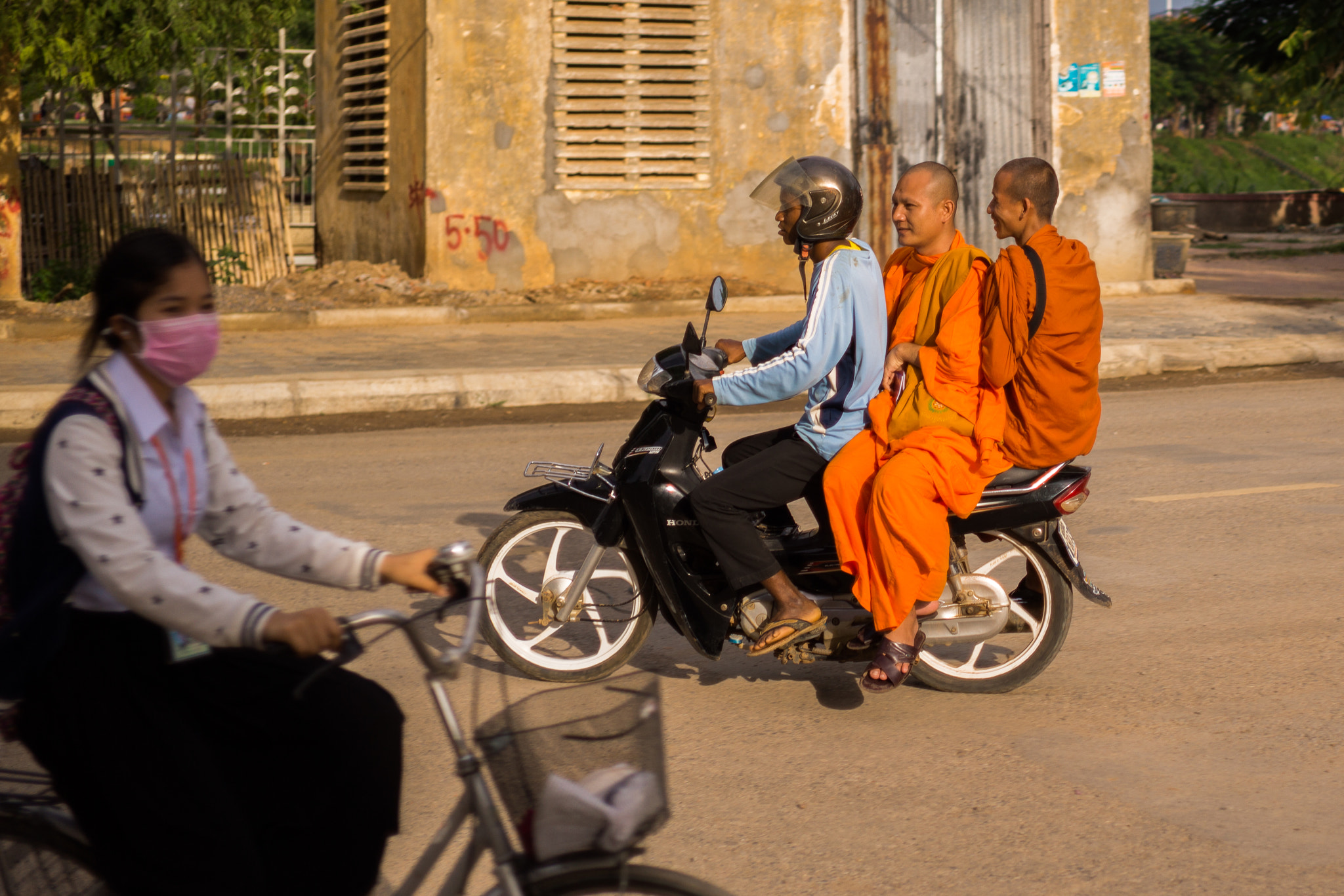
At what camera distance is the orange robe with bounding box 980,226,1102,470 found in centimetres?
449

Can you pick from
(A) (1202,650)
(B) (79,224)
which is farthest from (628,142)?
(A) (1202,650)

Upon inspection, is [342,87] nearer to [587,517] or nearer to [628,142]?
[628,142]

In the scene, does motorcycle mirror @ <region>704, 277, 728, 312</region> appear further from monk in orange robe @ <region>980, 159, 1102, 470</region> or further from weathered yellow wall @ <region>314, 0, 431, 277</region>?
weathered yellow wall @ <region>314, 0, 431, 277</region>

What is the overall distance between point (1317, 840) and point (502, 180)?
13.8m

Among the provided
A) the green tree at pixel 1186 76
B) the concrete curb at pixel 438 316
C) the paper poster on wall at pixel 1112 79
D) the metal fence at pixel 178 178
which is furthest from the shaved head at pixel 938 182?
the green tree at pixel 1186 76

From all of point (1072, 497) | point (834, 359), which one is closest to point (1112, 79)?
point (1072, 497)

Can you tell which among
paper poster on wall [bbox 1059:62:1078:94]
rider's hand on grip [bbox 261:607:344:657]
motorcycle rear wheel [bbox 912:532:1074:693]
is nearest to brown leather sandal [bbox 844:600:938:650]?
motorcycle rear wheel [bbox 912:532:1074:693]

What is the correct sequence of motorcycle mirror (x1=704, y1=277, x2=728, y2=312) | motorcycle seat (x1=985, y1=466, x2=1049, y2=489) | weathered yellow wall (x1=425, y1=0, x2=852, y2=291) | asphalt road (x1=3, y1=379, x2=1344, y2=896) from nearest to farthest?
asphalt road (x1=3, y1=379, x2=1344, y2=896) < motorcycle mirror (x1=704, y1=277, x2=728, y2=312) < motorcycle seat (x1=985, y1=466, x2=1049, y2=489) < weathered yellow wall (x1=425, y1=0, x2=852, y2=291)

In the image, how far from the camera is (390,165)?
55.9 feet

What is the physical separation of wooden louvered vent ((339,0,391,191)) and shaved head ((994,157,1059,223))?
527 inches

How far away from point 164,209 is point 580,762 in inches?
649

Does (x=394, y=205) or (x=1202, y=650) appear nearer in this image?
(x=1202, y=650)

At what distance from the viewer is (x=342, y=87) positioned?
1800cm

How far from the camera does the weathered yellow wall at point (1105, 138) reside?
1806 cm
